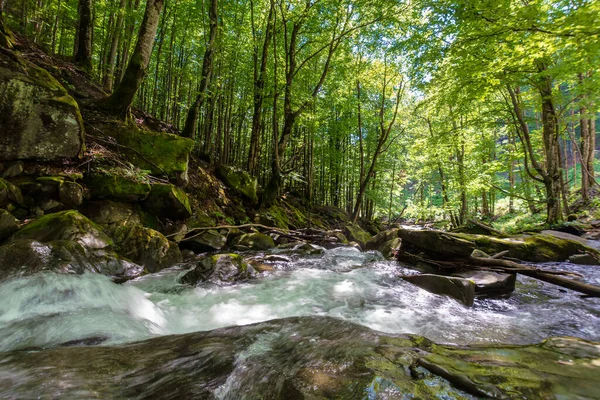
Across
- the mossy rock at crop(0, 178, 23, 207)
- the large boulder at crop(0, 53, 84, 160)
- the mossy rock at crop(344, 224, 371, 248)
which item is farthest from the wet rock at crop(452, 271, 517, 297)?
the mossy rock at crop(344, 224, 371, 248)

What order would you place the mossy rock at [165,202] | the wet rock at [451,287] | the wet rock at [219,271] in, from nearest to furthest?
the wet rock at [451,287] → the wet rock at [219,271] → the mossy rock at [165,202]

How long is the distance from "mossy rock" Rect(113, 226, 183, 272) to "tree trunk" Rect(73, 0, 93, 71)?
8286mm

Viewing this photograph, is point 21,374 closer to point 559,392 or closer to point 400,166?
point 559,392

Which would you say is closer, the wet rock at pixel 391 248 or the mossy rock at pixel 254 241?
the wet rock at pixel 391 248

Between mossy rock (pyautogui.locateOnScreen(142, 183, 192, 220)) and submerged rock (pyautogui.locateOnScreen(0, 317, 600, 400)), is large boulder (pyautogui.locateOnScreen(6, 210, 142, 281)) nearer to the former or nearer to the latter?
submerged rock (pyautogui.locateOnScreen(0, 317, 600, 400))

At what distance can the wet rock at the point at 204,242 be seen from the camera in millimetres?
7766

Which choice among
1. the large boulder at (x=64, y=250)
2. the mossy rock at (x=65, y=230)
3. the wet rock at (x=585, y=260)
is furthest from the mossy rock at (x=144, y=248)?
the wet rock at (x=585, y=260)

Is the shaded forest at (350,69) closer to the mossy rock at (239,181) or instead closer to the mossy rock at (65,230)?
the mossy rock at (239,181)

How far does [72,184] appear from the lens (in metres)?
5.87

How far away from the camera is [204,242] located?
7.97 meters

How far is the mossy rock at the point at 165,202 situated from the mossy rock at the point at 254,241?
6.34ft

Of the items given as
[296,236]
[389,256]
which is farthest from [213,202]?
[389,256]

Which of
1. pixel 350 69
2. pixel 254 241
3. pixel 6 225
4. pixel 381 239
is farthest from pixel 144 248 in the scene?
pixel 350 69

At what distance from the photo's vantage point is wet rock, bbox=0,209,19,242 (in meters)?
4.38
